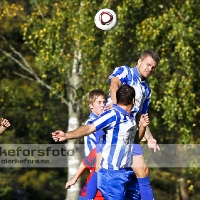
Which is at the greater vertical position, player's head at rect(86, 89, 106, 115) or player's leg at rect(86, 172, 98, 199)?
player's head at rect(86, 89, 106, 115)

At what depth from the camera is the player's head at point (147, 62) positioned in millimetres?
9180

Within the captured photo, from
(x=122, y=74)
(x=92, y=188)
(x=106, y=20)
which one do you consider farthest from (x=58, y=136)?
(x=106, y=20)

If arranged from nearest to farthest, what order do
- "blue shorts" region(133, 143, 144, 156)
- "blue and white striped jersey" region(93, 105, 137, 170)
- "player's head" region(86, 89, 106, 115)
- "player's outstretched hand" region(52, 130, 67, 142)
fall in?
"player's outstretched hand" region(52, 130, 67, 142)
"blue and white striped jersey" region(93, 105, 137, 170)
"blue shorts" region(133, 143, 144, 156)
"player's head" region(86, 89, 106, 115)

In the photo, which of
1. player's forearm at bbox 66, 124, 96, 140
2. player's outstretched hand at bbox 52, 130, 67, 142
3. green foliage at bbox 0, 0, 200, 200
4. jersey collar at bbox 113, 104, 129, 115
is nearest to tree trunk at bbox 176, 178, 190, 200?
green foliage at bbox 0, 0, 200, 200

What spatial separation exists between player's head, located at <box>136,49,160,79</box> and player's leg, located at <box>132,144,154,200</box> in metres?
1.04

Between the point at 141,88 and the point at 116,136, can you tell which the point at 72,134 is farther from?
the point at 141,88

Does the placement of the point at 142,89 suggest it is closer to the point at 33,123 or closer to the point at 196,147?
the point at 196,147

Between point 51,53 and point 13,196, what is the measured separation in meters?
6.86

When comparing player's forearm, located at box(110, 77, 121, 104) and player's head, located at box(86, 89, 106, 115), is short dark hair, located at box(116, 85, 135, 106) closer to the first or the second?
player's forearm, located at box(110, 77, 121, 104)

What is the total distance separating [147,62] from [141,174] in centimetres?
153

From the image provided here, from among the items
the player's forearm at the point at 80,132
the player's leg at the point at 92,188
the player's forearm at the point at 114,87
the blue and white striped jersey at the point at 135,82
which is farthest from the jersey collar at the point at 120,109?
the player's leg at the point at 92,188

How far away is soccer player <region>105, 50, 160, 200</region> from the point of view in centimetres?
896

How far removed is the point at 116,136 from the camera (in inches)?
314

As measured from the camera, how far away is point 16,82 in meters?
22.7
